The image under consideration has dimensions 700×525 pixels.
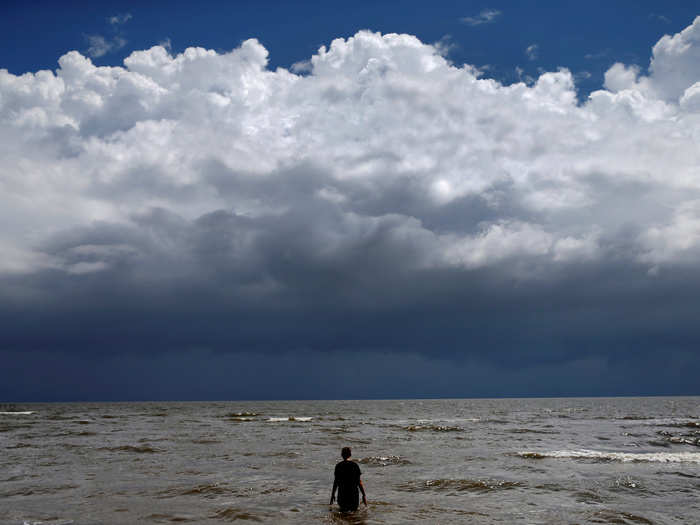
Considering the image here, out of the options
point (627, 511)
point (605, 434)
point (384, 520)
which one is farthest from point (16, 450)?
point (605, 434)

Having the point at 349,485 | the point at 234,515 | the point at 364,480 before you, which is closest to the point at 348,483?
the point at 349,485

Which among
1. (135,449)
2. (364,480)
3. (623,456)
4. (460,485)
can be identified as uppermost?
(460,485)

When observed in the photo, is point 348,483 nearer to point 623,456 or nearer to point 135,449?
point 623,456

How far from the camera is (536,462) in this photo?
2727 centimetres

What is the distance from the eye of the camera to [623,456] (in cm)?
3019

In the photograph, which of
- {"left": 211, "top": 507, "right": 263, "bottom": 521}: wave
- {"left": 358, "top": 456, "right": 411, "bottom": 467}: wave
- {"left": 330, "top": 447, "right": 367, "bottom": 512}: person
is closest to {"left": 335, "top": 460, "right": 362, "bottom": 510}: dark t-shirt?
{"left": 330, "top": 447, "right": 367, "bottom": 512}: person

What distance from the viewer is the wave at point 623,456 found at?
28734mm

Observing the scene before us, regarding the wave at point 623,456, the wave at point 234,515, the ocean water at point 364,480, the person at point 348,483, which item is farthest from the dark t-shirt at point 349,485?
the wave at point 623,456

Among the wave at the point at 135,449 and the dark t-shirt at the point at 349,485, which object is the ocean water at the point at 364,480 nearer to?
the wave at the point at 135,449

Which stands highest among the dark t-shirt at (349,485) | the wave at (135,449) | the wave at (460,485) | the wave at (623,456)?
the dark t-shirt at (349,485)

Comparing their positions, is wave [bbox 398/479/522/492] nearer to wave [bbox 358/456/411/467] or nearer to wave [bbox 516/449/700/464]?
wave [bbox 358/456/411/467]

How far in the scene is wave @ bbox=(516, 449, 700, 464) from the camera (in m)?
28.7

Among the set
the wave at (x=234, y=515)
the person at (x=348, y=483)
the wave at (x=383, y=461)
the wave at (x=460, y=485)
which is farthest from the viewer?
the wave at (x=383, y=461)

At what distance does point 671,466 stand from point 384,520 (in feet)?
64.3
